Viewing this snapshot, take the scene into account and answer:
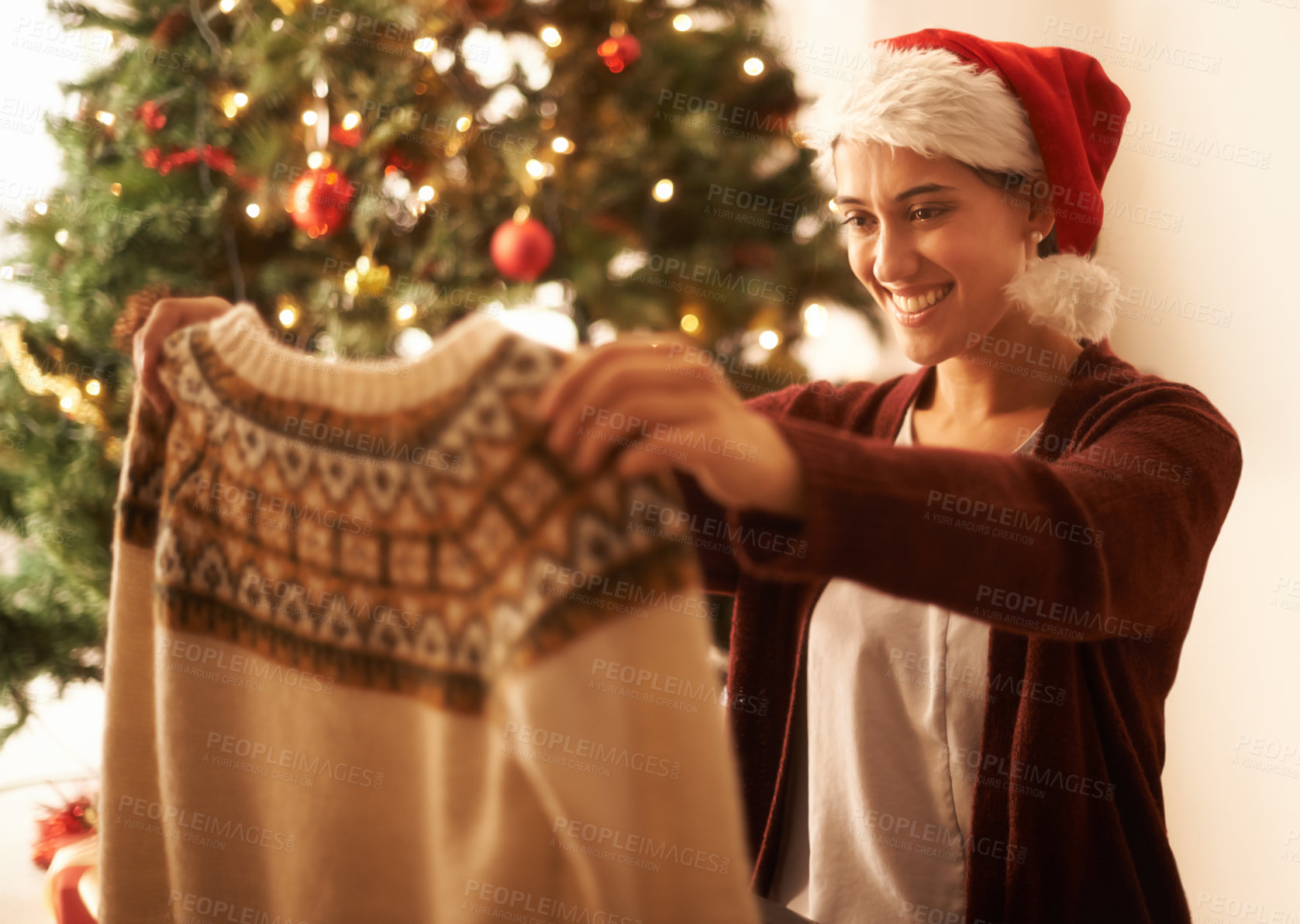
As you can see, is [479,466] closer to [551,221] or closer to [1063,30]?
[551,221]

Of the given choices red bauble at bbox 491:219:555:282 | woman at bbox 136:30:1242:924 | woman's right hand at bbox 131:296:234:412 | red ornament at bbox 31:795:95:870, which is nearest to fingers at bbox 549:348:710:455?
woman at bbox 136:30:1242:924

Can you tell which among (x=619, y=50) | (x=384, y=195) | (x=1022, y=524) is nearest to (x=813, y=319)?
(x=619, y=50)

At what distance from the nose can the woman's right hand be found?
576 mm

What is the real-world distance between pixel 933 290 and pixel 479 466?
55 cm

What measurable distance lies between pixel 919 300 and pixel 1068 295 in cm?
16

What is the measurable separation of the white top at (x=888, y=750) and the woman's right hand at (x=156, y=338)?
2.13ft

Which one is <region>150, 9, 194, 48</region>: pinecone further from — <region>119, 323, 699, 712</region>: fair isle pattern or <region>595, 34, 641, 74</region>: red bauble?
<region>119, 323, 699, 712</region>: fair isle pattern

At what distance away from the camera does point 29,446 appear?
147 centimetres

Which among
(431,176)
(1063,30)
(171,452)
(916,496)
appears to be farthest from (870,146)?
(1063,30)

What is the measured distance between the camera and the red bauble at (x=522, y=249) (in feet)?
A: 4.10

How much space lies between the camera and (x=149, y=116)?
145 centimetres

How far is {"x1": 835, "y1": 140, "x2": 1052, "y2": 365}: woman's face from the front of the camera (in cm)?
81

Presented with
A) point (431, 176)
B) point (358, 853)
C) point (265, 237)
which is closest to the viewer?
point (358, 853)

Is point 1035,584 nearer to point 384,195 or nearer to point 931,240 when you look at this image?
point 931,240
